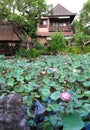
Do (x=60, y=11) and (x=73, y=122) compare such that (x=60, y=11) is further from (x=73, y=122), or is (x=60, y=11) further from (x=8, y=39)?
(x=73, y=122)

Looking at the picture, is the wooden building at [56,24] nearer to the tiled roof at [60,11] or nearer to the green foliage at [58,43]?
the tiled roof at [60,11]

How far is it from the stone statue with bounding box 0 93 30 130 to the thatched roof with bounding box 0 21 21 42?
27312 mm

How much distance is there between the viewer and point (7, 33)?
2944cm

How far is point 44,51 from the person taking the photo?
96.6 feet

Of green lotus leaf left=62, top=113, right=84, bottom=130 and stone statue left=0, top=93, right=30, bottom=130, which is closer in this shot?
stone statue left=0, top=93, right=30, bottom=130

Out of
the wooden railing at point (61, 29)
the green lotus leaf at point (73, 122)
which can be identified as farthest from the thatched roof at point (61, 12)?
the green lotus leaf at point (73, 122)

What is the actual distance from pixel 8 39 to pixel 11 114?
90.7ft

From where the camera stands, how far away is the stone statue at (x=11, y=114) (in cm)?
124

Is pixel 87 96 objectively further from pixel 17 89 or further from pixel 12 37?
pixel 12 37

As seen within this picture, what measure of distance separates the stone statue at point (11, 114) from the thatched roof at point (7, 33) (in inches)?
1075

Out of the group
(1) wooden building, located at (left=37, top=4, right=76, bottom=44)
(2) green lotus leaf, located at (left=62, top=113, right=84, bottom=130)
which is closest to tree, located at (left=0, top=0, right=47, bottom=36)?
(1) wooden building, located at (left=37, top=4, right=76, bottom=44)

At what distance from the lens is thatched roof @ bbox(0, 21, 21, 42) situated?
2856 cm

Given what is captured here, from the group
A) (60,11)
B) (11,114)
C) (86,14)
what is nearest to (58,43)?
(86,14)

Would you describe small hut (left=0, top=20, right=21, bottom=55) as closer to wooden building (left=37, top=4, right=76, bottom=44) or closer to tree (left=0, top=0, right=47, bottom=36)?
tree (left=0, top=0, right=47, bottom=36)
